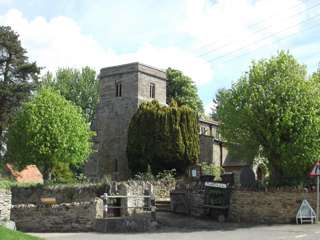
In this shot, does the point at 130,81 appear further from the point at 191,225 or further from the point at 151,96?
the point at 191,225

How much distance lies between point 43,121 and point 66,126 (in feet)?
5.66

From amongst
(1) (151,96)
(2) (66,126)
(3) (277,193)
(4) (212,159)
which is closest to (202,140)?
(4) (212,159)

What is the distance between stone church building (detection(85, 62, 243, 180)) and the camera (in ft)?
152

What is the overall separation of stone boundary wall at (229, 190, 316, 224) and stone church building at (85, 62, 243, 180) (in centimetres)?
2039

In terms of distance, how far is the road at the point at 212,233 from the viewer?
19531 millimetres

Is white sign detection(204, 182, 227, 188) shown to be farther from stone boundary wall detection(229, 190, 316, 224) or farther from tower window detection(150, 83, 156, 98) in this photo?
tower window detection(150, 83, 156, 98)

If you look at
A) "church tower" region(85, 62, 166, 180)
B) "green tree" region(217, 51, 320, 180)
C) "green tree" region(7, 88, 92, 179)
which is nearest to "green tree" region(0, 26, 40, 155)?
"green tree" region(7, 88, 92, 179)

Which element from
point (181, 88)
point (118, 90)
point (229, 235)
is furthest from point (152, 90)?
point (229, 235)

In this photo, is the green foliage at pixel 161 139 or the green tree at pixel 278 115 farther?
the green foliage at pixel 161 139

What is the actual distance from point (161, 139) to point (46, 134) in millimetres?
9119

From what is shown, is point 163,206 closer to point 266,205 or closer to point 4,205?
point 266,205

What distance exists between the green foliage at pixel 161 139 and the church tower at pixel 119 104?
333 centimetres

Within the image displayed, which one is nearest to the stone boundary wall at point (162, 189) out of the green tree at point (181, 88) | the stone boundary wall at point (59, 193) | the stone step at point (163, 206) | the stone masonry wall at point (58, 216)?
the stone step at point (163, 206)

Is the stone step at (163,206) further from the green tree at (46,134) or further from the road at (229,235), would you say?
the green tree at (46,134)
